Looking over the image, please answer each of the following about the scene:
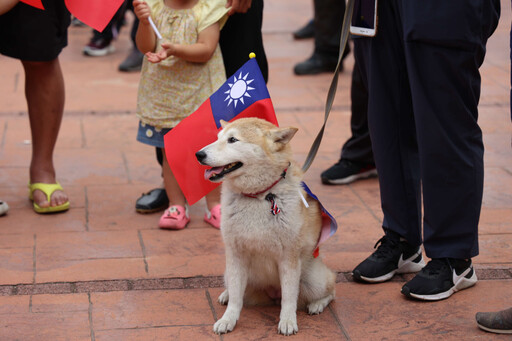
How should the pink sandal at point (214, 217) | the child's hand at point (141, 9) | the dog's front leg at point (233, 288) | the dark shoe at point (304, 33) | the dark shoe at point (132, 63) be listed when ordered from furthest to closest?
the dark shoe at point (304, 33)
the dark shoe at point (132, 63)
the pink sandal at point (214, 217)
the child's hand at point (141, 9)
the dog's front leg at point (233, 288)

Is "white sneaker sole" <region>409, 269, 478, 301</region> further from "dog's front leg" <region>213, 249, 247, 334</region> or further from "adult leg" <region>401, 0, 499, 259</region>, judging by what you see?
"dog's front leg" <region>213, 249, 247, 334</region>

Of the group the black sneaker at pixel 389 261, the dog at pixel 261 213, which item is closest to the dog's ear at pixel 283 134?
the dog at pixel 261 213

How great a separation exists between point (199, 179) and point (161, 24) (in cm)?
105

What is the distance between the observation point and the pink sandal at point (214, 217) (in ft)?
13.0

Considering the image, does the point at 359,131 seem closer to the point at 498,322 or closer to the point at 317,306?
the point at 317,306

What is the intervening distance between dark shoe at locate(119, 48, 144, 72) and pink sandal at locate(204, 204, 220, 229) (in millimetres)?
3522

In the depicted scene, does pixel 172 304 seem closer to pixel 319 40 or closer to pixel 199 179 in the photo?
pixel 199 179

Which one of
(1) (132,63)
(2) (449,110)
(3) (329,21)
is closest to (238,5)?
(2) (449,110)

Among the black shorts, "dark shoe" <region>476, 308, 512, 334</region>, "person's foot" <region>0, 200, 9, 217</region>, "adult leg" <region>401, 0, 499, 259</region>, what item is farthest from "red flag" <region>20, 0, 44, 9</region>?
"dark shoe" <region>476, 308, 512, 334</region>

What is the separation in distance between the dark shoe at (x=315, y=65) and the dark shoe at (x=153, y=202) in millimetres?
3287

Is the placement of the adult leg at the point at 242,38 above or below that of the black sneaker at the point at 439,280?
above

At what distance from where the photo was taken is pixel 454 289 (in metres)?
3.19

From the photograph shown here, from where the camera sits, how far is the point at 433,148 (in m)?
2.98

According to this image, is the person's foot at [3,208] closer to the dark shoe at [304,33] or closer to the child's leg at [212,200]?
the child's leg at [212,200]
